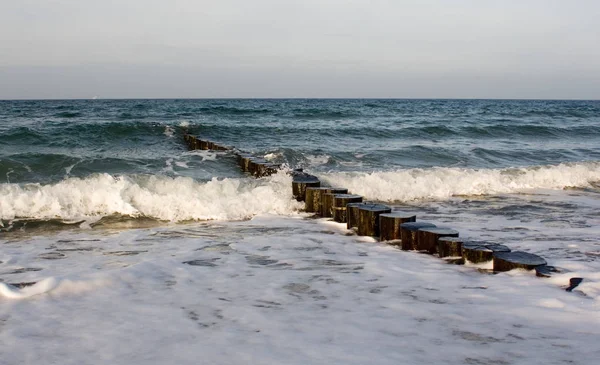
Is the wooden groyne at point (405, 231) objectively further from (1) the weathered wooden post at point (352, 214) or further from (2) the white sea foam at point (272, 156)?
(2) the white sea foam at point (272, 156)

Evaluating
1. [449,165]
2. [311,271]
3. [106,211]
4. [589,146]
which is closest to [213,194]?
[106,211]

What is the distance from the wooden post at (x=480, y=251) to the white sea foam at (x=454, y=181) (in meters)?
4.54

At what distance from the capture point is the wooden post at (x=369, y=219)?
643 cm

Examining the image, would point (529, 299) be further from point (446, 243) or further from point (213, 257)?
point (213, 257)

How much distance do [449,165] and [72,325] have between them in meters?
11.7

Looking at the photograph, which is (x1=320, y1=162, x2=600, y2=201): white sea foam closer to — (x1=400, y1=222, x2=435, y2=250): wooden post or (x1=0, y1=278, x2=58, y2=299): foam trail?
(x1=400, y1=222, x2=435, y2=250): wooden post

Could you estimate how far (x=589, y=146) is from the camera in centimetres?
1938

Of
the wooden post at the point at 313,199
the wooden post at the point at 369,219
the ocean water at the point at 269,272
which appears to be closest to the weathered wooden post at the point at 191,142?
the ocean water at the point at 269,272

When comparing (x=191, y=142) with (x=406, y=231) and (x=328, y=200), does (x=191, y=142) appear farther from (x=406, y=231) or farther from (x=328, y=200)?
(x=406, y=231)

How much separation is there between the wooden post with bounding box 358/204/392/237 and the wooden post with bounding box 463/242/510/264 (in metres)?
1.30

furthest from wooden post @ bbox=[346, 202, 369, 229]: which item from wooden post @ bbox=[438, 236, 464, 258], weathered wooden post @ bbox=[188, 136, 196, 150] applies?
weathered wooden post @ bbox=[188, 136, 196, 150]

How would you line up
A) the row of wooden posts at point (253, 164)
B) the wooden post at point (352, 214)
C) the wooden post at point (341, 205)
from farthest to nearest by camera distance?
the row of wooden posts at point (253, 164)
the wooden post at point (341, 205)
the wooden post at point (352, 214)

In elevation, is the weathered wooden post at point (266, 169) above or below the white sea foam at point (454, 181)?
above

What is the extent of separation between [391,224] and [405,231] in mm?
311
